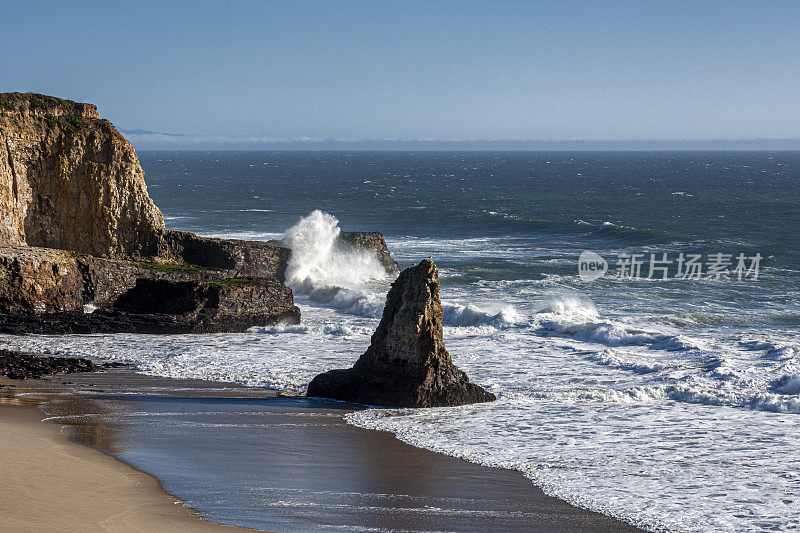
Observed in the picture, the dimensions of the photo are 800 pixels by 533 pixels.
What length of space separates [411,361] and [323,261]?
66.2 feet

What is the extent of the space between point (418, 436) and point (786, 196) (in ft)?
252

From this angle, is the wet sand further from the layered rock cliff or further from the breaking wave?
the breaking wave

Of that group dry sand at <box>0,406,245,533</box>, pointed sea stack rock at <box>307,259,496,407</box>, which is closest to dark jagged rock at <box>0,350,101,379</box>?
dry sand at <box>0,406,245,533</box>

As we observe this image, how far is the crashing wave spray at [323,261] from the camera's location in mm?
32000

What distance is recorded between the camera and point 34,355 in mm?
18297

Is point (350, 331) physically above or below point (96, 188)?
below

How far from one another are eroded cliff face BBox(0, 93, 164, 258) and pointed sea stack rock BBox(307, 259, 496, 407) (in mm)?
12878

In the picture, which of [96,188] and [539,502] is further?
[96,188]

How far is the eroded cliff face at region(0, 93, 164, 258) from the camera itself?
23922mm

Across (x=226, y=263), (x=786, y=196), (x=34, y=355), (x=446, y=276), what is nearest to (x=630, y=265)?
(x=446, y=276)

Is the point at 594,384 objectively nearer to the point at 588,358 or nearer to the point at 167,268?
the point at 588,358

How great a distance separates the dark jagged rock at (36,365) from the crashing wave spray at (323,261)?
44.3 feet

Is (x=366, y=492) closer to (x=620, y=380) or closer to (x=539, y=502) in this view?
(x=539, y=502)

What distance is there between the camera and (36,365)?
56.3 feet
